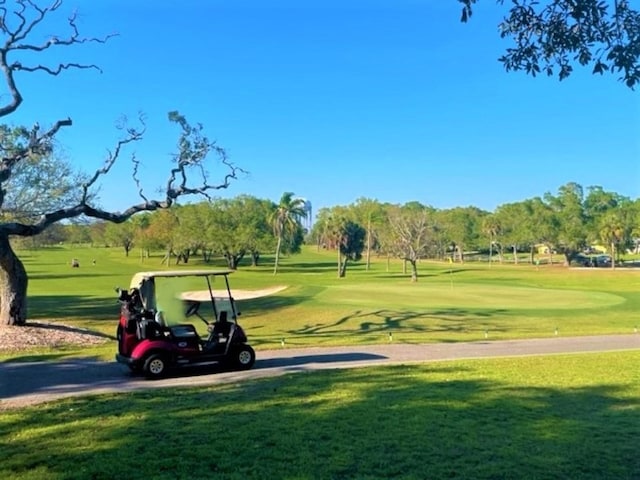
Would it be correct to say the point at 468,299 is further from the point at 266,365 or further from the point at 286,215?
the point at 286,215

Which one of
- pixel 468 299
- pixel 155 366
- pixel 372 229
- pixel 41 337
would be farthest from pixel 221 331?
pixel 372 229

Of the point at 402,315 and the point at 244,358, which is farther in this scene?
the point at 402,315

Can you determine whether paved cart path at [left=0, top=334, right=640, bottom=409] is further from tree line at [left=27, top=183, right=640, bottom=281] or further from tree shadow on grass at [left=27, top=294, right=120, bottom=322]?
tree line at [left=27, top=183, right=640, bottom=281]

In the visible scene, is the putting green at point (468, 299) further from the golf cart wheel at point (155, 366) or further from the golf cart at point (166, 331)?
the golf cart wheel at point (155, 366)

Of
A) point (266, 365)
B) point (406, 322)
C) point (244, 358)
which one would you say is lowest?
point (406, 322)

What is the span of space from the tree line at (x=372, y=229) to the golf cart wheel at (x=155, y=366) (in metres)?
49.2

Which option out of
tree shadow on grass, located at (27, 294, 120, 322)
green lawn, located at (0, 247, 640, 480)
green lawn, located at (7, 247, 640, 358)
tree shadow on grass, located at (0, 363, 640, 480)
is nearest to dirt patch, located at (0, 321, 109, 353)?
green lawn, located at (7, 247, 640, 358)

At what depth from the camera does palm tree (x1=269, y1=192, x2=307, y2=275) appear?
83750mm

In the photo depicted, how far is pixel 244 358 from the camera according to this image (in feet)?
40.1

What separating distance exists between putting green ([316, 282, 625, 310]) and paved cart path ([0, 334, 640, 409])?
11862 millimetres

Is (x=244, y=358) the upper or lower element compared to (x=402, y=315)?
upper

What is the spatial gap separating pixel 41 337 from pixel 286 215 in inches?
2643

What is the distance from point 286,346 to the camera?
16469mm

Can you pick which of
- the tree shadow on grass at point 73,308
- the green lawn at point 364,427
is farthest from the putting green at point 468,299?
the green lawn at point 364,427
